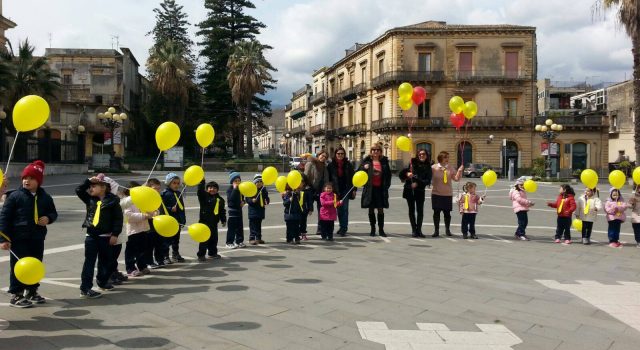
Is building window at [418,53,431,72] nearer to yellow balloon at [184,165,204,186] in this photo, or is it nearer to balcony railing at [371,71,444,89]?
balcony railing at [371,71,444,89]

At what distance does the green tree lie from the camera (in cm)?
4616

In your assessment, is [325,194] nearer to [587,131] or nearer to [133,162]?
[133,162]

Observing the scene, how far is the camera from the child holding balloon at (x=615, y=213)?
893cm

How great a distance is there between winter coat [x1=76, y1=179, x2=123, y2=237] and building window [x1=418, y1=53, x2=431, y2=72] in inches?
1577

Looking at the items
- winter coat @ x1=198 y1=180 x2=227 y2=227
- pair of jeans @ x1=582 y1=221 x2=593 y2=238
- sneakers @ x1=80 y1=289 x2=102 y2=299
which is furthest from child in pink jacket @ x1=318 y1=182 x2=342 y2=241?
pair of jeans @ x1=582 y1=221 x2=593 y2=238

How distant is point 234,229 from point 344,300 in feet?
11.5

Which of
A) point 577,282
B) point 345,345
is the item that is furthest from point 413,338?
point 577,282

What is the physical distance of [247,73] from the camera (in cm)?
4178

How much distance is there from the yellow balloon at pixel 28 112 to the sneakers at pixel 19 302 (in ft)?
5.29

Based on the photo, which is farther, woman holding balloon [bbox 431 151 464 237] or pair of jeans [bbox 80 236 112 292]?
woman holding balloon [bbox 431 151 464 237]

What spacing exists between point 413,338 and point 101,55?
152 feet

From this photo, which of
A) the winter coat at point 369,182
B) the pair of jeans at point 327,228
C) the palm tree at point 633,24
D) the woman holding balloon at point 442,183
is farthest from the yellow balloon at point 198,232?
the palm tree at point 633,24

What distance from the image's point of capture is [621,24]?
74.0 ft

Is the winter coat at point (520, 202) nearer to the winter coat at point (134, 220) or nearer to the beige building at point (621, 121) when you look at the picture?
the winter coat at point (134, 220)
